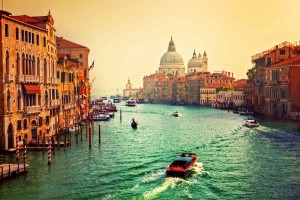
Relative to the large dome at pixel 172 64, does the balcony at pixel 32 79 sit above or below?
below


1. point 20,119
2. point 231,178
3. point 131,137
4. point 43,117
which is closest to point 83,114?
point 131,137

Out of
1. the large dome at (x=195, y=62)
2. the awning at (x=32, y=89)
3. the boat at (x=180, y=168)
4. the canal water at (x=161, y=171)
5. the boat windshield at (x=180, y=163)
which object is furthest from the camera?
the large dome at (x=195, y=62)

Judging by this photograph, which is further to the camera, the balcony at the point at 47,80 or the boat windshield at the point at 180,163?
the balcony at the point at 47,80

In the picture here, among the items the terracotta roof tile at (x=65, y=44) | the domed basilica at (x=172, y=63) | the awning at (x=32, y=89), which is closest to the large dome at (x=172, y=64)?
the domed basilica at (x=172, y=63)

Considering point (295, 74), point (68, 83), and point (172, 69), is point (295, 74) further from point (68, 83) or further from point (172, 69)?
point (172, 69)

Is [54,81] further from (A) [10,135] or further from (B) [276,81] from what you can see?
(B) [276,81]

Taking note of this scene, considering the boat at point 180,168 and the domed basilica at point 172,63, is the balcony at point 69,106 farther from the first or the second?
the domed basilica at point 172,63

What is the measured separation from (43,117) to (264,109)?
4005cm

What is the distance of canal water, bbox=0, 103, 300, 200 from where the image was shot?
19672 millimetres

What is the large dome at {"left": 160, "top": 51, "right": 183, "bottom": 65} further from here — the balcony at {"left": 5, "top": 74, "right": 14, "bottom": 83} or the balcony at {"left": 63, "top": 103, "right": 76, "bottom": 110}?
the balcony at {"left": 5, "top": 74, "right": 14, "bottom": 83}

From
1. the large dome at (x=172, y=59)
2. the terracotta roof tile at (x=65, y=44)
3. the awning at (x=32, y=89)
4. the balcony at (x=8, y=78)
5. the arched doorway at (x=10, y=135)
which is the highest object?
the large dome at (x=172, y=59)

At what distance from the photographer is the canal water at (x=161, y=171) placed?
64.5ft

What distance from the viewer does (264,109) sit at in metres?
64.5

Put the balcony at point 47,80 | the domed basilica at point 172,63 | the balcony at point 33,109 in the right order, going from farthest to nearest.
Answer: the domed basilica at point 172,63 < the balcony at point 47,80 < the balcony at point 33,109
